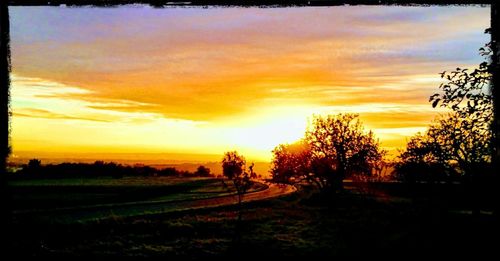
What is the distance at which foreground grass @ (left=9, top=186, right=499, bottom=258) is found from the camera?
103 feet

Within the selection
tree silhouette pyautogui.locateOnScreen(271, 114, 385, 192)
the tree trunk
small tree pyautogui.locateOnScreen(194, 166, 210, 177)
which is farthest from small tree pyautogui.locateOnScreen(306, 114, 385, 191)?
small tree pyautogui.locateOnScreen(194, 166, 210, 177)

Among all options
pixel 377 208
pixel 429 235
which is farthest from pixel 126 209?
pixel 429 235

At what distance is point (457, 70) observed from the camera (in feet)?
45.0

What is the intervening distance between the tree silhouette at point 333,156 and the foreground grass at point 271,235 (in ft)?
47.8

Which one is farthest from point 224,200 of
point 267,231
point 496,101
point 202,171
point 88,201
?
point 202,171

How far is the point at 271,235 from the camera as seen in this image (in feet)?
127

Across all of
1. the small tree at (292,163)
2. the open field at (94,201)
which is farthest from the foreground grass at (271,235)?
the small tree at (292,163)

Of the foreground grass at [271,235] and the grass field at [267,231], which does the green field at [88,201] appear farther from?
the foreground grass at [271,235]

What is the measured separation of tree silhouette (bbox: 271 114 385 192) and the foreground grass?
14.6 m

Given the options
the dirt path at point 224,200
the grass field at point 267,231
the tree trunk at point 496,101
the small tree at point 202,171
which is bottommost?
the small tree at point 202,171

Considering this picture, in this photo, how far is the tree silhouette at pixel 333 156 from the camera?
2717 inches

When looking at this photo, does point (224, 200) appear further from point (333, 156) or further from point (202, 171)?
point (202, 171)

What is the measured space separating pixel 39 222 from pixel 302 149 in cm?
4483

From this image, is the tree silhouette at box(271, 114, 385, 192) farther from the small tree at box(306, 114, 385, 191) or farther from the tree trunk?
the tree trunk
